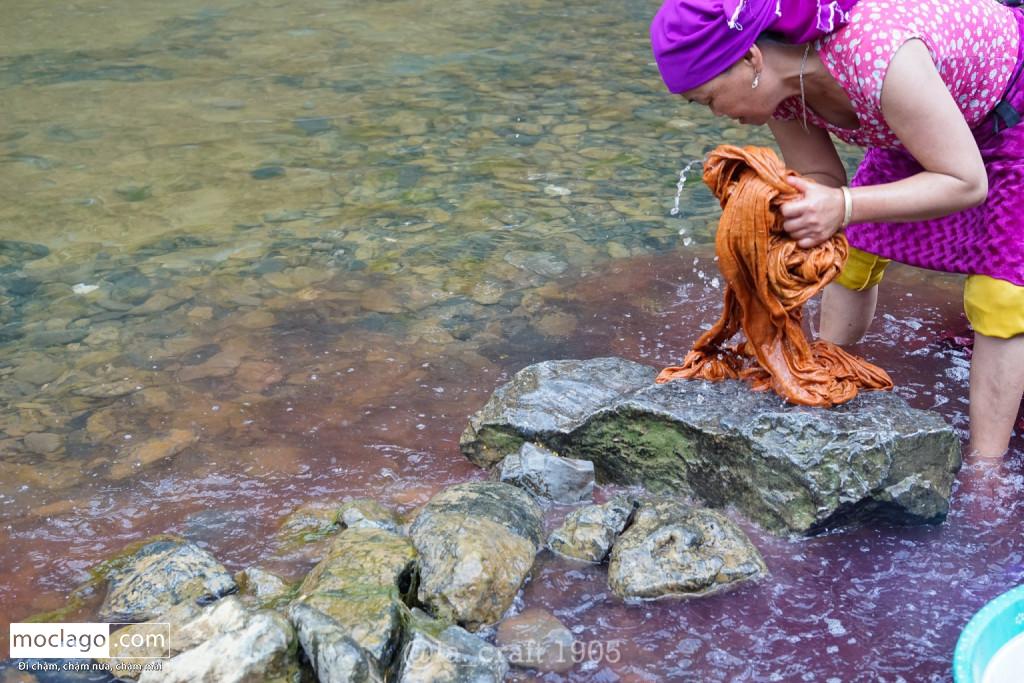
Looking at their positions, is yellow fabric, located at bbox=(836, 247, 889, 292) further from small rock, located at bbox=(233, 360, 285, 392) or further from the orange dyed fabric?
small rock, located at bbox=(233, 360, 285, 392)

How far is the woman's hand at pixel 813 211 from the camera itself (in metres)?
2.64

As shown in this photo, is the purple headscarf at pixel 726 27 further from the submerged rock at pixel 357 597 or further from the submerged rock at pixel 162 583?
the submerged rock at pixel 162 583

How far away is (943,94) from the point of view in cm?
249

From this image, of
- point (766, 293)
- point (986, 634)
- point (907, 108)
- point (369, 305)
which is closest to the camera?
point (986, 634)

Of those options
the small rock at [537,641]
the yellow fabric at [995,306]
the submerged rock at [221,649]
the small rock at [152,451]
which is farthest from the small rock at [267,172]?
the yellow fabric at [995,306]

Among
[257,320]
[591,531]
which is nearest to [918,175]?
[591,531]

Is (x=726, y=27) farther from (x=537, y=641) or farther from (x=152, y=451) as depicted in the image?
(x=152, y=451)

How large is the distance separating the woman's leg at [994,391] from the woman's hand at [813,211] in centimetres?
71

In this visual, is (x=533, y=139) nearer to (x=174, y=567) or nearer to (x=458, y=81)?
(x=458, y=81)

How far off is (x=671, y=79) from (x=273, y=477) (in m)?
1.71

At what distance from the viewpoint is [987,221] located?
9.61ft

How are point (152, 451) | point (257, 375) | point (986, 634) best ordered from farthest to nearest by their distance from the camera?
point (257, 375)
point (152, 451)
point (986, 634)

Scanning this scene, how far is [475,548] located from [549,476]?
0.47m

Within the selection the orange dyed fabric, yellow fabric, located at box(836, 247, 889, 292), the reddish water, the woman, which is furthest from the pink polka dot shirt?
the reddish water
